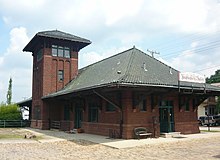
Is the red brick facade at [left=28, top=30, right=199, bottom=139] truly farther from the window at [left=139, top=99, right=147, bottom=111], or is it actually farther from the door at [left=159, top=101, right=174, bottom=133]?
the door at [left=159, top=101, right=174, bottom=133]

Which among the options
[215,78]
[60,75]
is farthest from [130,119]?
[215,78]

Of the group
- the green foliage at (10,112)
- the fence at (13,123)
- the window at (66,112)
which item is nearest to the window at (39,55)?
the window at (66,112)

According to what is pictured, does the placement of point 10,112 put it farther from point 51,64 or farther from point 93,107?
point 93,107

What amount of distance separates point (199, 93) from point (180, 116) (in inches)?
85.8

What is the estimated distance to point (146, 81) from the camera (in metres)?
16.6

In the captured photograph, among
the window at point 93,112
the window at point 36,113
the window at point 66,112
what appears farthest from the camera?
the window at point 36,113

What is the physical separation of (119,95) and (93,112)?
4798mm

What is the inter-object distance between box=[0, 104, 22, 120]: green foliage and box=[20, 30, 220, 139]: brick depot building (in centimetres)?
613

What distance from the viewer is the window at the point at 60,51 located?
2937 cm

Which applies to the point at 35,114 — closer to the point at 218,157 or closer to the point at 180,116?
the point at 180,116

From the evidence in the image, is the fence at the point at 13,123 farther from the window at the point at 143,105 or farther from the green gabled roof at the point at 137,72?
the window at the point at 143,105

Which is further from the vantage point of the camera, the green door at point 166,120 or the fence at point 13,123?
the fence at point 13,123

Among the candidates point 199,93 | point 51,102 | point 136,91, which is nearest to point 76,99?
point 51,102

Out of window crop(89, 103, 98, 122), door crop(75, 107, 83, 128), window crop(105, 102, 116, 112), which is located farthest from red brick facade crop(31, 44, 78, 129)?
window crop(105, 102, 116, 112)
